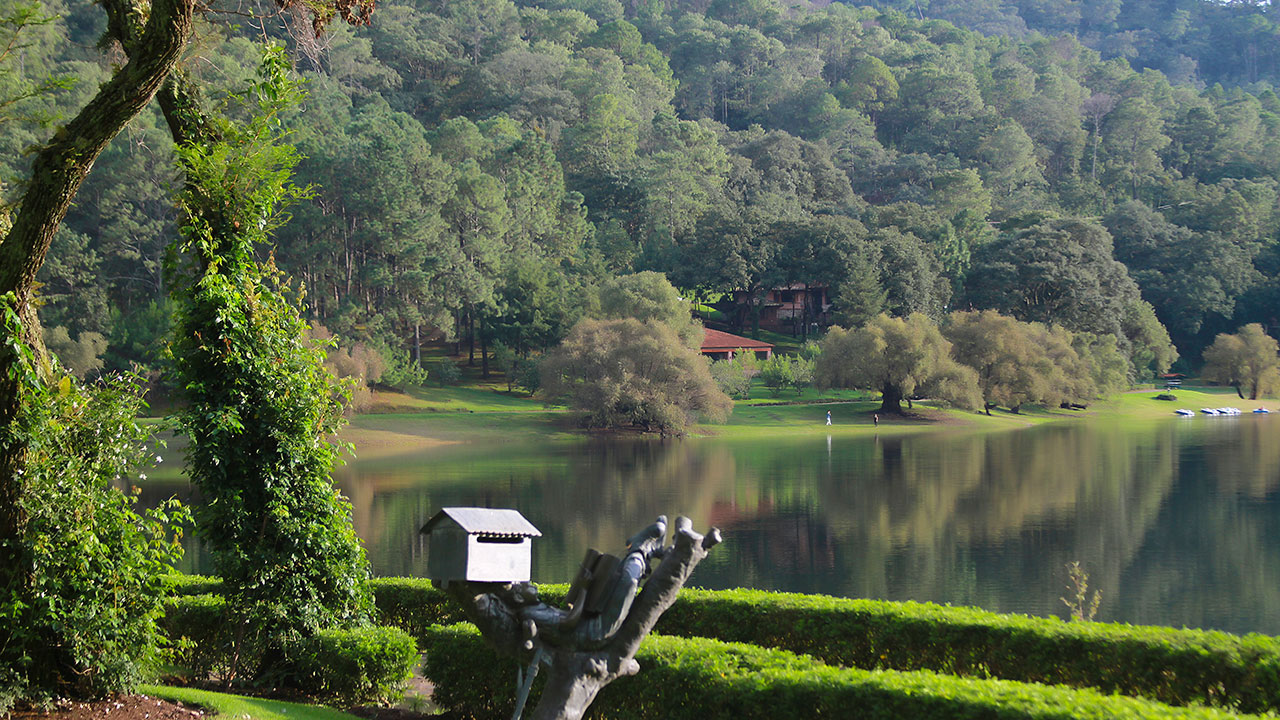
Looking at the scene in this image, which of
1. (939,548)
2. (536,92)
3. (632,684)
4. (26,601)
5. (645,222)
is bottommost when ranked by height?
(939,548)

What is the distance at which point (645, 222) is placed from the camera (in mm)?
78500

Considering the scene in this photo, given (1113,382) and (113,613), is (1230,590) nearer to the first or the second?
(113,613)

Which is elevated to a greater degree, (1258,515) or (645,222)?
(645,222)

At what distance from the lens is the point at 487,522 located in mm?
5848

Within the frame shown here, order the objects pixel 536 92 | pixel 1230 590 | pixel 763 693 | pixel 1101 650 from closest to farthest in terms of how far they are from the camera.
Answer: pixel 763 693, pixel 1101 650, pixel 1230 590, pixel 536 92

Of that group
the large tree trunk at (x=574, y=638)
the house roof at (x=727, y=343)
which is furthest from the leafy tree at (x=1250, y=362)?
the large tree trunk at (x=574, y=638)

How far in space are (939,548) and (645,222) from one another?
58884 mm

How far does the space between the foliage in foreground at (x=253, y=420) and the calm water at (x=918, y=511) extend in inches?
370

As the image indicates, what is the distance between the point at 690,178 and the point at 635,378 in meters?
37.6

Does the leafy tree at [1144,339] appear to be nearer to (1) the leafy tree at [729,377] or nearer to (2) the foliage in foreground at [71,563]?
(1) the leafy tree at [729,377]

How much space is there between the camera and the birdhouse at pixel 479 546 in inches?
226

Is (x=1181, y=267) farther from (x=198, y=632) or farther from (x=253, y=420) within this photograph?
(x=198, y=632)

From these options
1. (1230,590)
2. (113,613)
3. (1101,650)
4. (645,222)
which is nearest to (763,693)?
(1101,650)

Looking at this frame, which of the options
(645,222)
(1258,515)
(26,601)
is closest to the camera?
(26,601)
